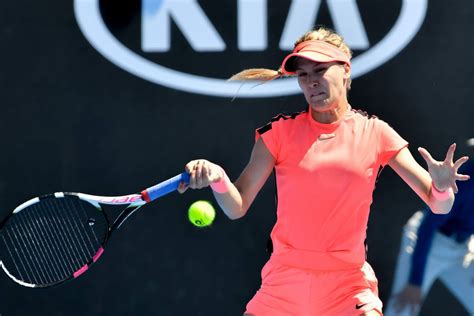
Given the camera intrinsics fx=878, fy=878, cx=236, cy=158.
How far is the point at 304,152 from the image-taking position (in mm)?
2760

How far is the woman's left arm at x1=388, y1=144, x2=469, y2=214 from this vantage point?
8.52ft

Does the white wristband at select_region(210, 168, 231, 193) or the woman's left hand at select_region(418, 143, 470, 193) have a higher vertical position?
the woman's left hand at select_region(418, 143, 470, 193)

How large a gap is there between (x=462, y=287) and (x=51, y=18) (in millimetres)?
A: 2168

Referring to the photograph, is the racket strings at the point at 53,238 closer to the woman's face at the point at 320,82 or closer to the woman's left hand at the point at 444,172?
the woman's face at the point at 320,82

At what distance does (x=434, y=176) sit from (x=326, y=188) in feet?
1.08

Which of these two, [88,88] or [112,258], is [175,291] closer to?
[112,258]

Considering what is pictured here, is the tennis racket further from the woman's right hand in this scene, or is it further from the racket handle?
the woman's right hand

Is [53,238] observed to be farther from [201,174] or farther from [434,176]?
[434,176]

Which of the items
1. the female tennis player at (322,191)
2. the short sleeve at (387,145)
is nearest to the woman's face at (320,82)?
the female tennis player at (322,191)

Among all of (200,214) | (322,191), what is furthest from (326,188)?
(200,214)

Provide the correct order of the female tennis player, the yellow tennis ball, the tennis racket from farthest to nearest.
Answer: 1. the tennis racket
2. the yellow tennis ball
3. the female tennis player

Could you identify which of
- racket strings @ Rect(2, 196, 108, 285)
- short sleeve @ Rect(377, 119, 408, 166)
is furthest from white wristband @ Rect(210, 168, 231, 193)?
racket strings @ Rect(2, 196, 108, 285)

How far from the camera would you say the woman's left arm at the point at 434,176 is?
8.52 ft

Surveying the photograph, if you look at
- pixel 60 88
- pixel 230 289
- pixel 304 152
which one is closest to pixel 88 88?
pixel 60 88
